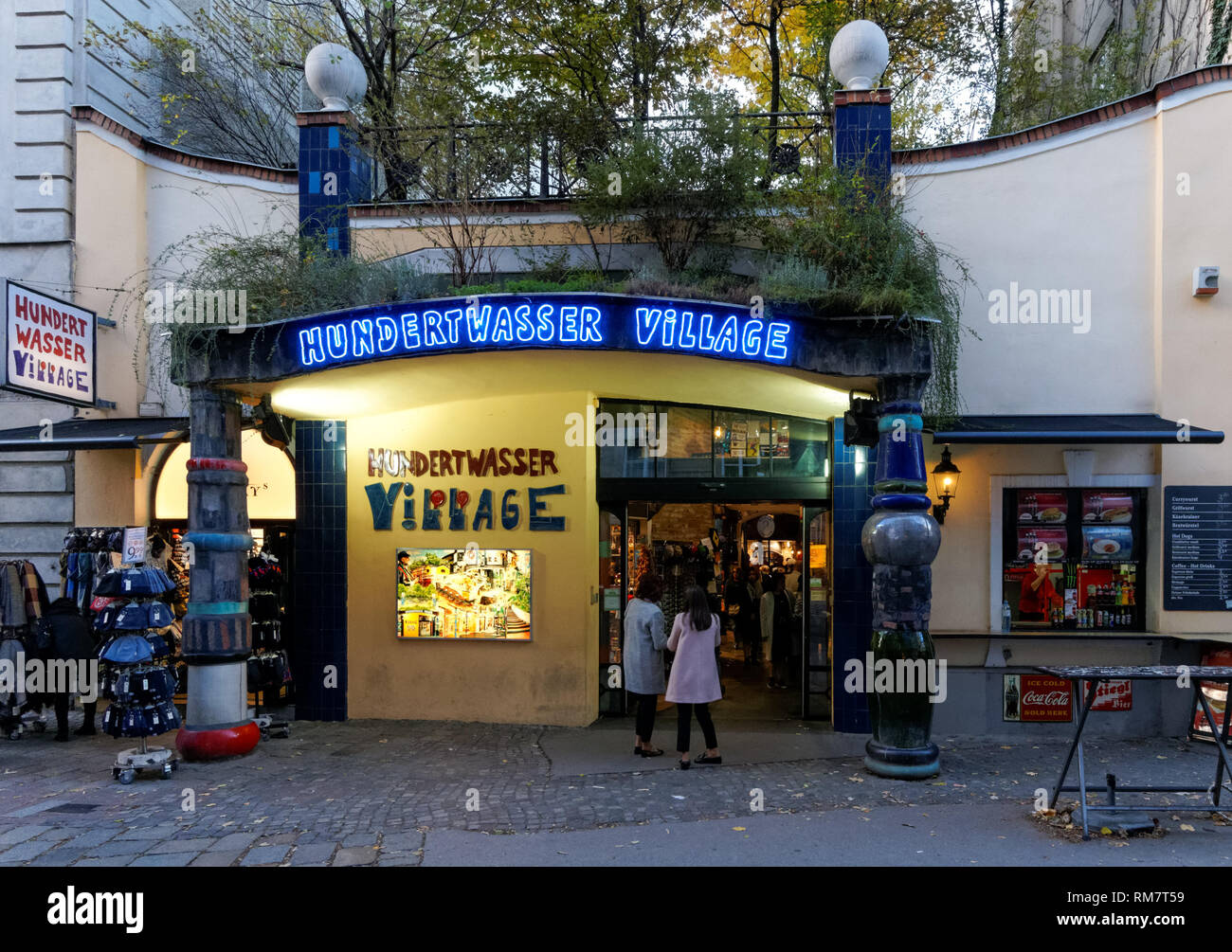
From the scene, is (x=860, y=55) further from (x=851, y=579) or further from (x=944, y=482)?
(x=851, y=579)

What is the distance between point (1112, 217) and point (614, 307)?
18.3 feet

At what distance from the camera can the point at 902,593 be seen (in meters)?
7.01

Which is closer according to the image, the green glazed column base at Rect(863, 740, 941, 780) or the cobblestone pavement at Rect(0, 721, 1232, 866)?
the cobblestone pavement at Rect(0, 721, 1232, 866)

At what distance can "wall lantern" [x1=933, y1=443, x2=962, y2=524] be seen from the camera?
335 inches

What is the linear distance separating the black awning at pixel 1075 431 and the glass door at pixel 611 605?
11.5ft

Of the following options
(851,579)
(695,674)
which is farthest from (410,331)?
(851,579)

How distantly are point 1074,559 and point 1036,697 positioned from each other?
1467mm

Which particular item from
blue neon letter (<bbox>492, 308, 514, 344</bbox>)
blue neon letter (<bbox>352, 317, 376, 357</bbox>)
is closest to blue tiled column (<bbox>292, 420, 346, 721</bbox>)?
blue neon letter (<bbox>352, 317, 376, 357</bbox>)

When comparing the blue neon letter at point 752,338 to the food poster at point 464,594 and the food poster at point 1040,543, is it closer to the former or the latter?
the food poster at point 464,594

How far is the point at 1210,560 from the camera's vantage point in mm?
8477

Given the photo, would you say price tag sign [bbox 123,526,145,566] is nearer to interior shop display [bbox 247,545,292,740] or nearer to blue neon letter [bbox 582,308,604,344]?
interior shop display [bbox 247,545,292,740]

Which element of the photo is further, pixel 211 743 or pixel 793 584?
pixel 793 584

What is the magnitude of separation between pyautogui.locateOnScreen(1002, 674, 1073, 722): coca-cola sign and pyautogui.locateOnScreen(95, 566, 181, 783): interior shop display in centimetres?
775

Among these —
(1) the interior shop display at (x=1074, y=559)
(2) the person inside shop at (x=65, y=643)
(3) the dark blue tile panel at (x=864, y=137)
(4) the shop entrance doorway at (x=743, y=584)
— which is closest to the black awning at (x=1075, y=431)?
(1) the interior shop display at (x=1074, y=559)
